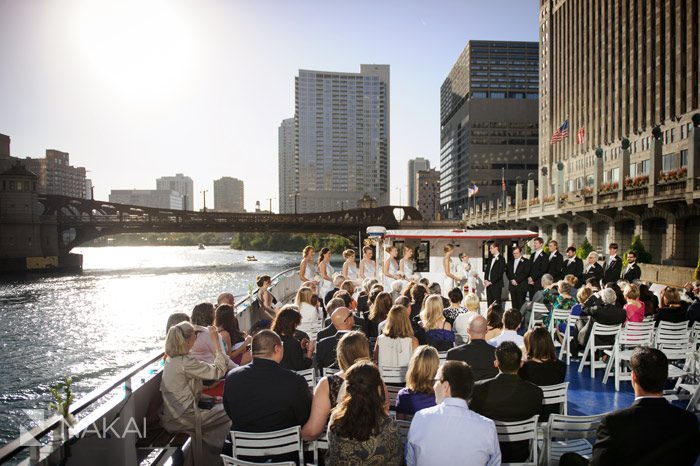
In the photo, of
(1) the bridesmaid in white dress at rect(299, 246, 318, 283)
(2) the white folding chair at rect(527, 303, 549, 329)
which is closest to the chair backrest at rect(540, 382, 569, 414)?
(2) the white folding chair at rect(527, 303, 549, 329)

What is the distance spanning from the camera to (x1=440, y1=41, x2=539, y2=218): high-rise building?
12569cm

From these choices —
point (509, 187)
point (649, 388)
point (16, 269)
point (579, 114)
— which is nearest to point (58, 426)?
point (649, 388)

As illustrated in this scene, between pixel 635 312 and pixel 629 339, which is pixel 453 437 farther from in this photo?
pixel 635 312

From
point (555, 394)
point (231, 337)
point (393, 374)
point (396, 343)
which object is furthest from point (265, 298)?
point (555, 394)

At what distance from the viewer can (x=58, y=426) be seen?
4043mm

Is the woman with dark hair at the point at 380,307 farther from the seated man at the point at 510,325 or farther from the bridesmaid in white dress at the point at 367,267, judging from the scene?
the bridesmaid in white dress at the point at 367,267

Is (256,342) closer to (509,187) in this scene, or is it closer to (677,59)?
(677,59)

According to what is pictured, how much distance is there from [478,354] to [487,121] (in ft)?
425

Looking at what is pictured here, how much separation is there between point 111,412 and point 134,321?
33697mm

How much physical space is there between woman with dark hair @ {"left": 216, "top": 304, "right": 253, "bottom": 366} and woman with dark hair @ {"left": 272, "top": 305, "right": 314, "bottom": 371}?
3.69 ft

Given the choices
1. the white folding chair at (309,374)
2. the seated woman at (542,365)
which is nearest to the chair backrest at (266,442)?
the white folding chair at (309,374)

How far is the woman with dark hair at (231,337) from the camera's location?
279 inches

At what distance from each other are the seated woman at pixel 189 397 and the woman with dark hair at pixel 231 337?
1314 millimetres

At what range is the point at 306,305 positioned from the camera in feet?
29.1
